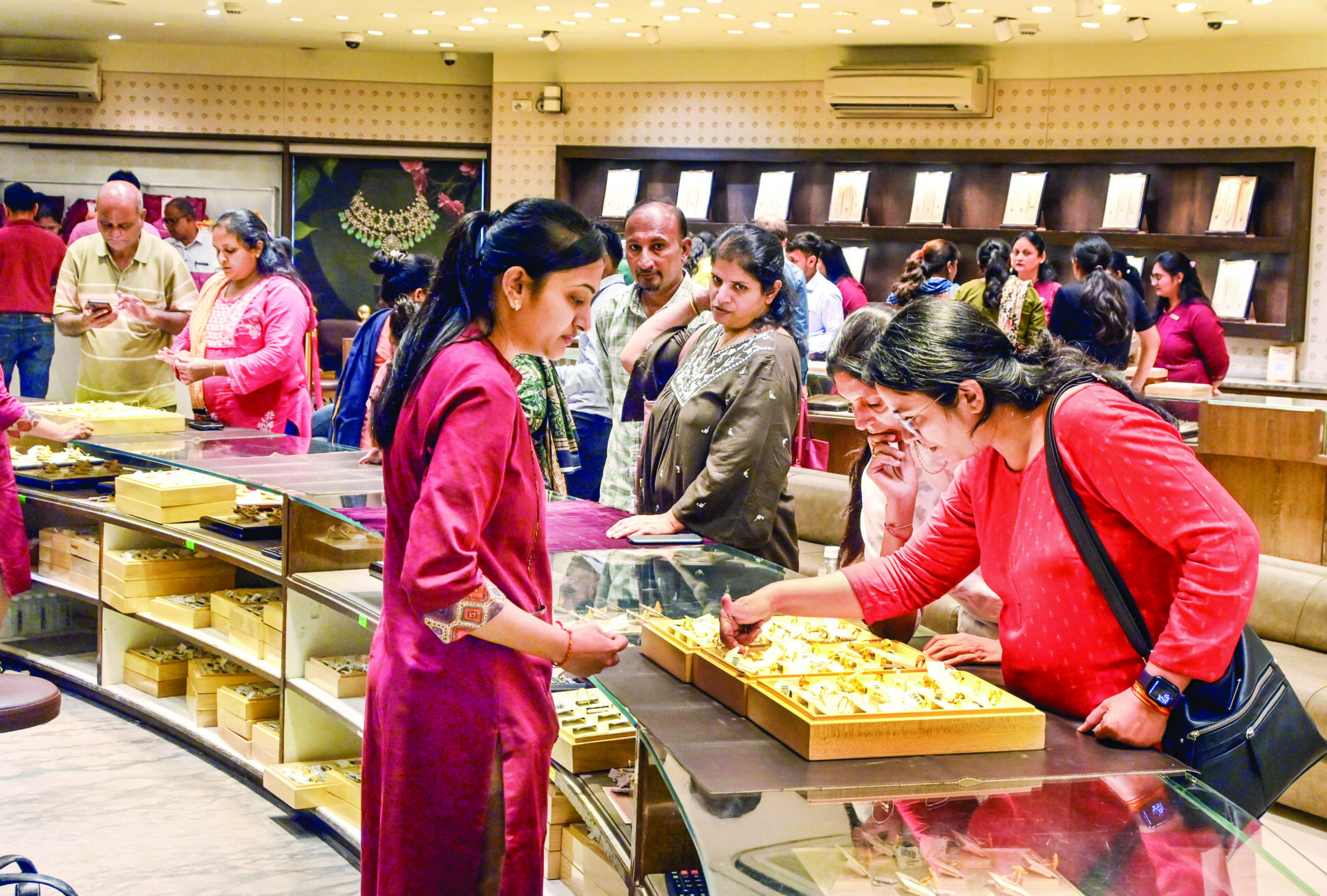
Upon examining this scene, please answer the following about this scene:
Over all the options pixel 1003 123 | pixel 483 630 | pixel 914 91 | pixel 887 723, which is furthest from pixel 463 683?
pixel 1003 123

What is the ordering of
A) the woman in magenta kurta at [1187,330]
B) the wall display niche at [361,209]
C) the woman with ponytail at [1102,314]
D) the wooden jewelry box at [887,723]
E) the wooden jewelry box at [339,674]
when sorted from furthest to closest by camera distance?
1. the wall display niche at [361,209]
2. the woman in magenta kurta at [1187,330]
3. the woman with ponytail at [1102,314]
4. the wooden jewelry box at [339,674]
5. the wooden jewelry box at [887,723]

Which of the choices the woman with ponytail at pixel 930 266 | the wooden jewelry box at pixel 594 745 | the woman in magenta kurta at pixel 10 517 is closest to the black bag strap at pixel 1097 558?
the wooden jewelry box at pixel 594 745

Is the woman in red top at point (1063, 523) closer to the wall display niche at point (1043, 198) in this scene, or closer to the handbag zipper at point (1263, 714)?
the handbag zipper at point (1263, 714)

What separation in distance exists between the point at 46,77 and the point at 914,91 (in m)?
7.88

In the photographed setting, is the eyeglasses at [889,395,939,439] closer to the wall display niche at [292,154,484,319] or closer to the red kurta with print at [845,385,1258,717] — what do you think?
the red kurta with print at [845,385,1258,717]

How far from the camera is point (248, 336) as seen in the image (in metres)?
5.02

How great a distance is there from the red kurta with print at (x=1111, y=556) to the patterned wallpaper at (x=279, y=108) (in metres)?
11.0

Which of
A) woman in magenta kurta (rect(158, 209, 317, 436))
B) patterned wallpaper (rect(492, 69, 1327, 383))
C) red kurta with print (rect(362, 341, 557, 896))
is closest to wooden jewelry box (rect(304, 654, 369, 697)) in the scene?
woman in magenta kurta (rect(158, 209, 317, 436))

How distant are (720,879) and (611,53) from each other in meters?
10.9

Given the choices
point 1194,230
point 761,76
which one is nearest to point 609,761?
point 1194,230

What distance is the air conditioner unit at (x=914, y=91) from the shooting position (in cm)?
994

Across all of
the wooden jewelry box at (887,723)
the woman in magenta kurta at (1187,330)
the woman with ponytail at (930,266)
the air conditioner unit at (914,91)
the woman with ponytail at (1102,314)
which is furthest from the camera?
the air conditioner unit at (914,91)

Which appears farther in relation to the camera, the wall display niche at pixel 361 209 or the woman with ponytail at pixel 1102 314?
the wall display niche at pixel 361 209

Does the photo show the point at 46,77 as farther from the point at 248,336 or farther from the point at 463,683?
the point at 463,683
